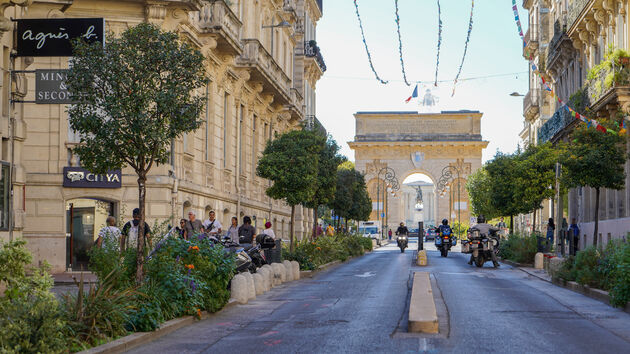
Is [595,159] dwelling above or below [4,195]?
above

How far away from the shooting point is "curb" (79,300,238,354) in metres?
9.58

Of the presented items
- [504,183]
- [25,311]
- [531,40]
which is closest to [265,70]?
[504,183]

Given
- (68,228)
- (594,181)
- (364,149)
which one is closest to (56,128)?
(68,228)

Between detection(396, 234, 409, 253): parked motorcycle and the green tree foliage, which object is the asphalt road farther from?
the green tree foliage

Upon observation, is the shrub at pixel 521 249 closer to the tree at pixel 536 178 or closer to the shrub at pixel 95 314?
the tree at pixel 536 178

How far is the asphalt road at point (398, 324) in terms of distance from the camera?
33.2 feet

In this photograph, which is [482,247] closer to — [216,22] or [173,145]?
→ [173,145]

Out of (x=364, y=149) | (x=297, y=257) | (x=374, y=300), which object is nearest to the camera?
(x=374, y=300)

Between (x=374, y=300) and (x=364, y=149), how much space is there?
77964mm

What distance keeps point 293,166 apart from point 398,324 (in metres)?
18.9

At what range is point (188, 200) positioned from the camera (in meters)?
27.2

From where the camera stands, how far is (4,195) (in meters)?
17.0

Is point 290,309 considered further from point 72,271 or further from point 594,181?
point 594,181

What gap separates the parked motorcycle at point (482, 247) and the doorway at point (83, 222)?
12.2 metres
